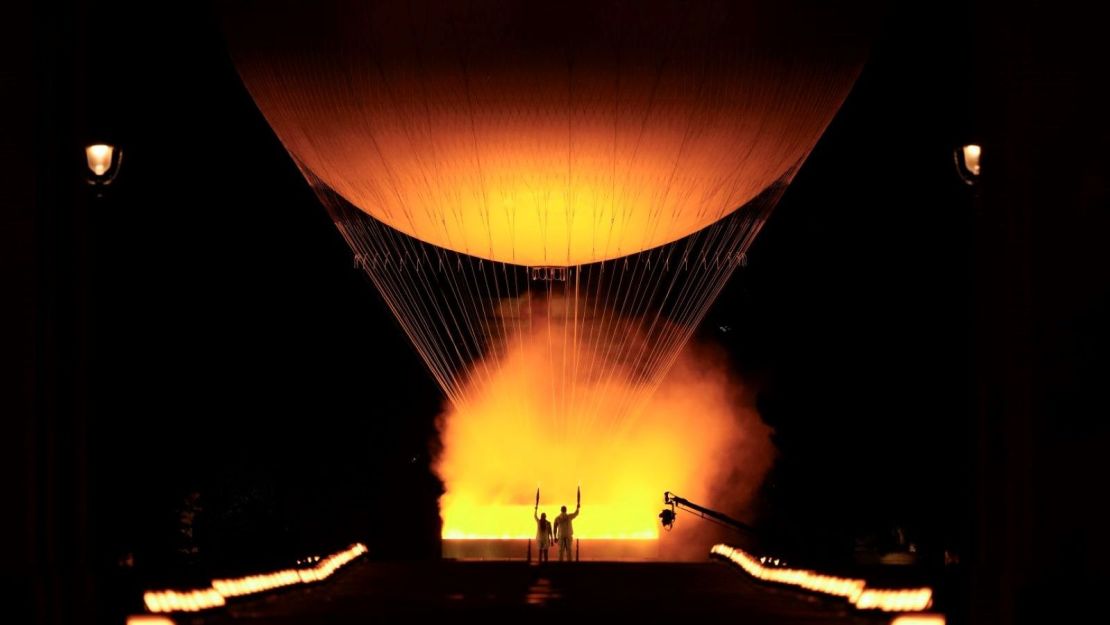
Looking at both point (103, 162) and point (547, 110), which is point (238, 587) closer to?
point (103, 162)

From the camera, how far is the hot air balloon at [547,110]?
59.0 feet

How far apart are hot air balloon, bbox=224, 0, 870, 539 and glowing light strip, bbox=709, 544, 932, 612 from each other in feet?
16.4

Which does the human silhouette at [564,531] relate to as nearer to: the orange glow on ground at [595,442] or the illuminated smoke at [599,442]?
the orange glow on ground at [595,442]

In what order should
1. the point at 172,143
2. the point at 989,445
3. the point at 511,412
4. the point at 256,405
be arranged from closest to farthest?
the point at 989,445 → the point at 172,143 → the point at 256,405 → the point at 511,412

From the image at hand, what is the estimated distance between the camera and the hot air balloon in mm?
17984

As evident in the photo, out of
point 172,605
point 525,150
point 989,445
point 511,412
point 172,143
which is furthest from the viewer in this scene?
point 511,412

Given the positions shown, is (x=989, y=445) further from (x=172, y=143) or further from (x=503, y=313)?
(x=503, y=313)

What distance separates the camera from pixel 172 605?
48.3 ft

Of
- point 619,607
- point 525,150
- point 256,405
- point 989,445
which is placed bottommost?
point 619,607

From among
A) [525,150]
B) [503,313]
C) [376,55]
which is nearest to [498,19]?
[376,55]

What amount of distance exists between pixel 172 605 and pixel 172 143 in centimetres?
1336

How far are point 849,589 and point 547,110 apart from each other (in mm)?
6499

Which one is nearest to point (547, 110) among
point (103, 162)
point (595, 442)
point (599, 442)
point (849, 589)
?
point (103, 162)

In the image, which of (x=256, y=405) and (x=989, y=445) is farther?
(x=256, y=405)
